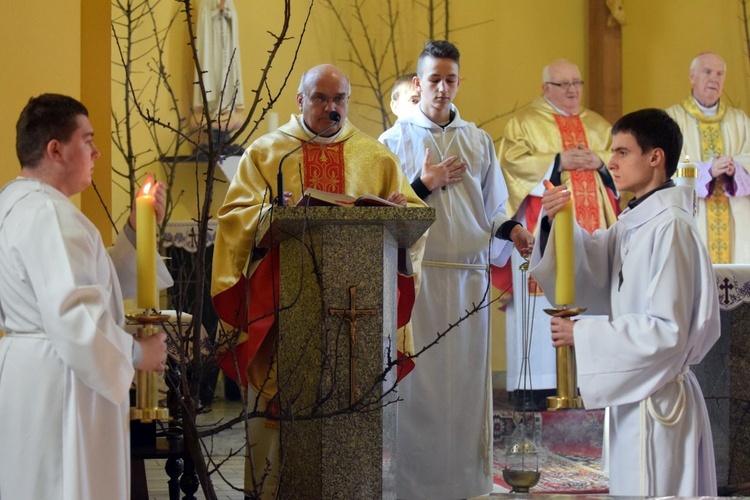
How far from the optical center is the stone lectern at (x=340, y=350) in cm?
339

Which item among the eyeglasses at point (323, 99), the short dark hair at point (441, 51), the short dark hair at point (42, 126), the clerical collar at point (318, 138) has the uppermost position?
the short dark hair at point (441, 51)

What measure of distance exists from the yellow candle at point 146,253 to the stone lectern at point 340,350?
553 millimetres

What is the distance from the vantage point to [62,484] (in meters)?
3.05

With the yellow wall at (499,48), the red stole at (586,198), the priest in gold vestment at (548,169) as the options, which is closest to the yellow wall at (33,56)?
the priest in gold vestment at (548,169)

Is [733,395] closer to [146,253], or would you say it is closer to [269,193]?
[269,193]

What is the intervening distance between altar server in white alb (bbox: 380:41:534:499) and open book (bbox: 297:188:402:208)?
60.3 inches

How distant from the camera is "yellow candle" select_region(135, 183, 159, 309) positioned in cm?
283

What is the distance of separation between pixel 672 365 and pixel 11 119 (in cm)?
278

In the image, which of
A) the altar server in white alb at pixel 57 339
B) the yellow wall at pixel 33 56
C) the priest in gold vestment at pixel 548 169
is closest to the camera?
the altar server in white alb at pixel 57 339

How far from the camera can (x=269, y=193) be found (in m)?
4.18

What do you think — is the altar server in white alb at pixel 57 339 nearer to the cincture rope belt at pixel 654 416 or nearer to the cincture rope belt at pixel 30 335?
the cincture rope belt at pixel 30 335

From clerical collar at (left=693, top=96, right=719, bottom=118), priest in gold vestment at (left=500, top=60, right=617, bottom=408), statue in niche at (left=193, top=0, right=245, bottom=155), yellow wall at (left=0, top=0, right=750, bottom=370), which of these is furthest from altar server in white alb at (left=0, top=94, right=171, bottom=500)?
clerical collar at (left=693, top=96, right=719, bottom=118)

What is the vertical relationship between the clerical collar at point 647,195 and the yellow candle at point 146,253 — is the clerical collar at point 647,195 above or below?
above

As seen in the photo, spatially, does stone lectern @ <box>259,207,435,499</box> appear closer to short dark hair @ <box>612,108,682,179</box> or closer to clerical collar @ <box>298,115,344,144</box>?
short dark hair @ <box>612,108,682,179</box>
